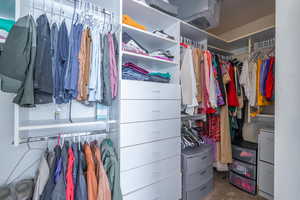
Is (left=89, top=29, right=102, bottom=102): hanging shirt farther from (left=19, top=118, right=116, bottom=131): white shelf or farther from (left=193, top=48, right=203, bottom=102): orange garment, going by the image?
(left=193, top=48, right=203, bottom=102): orange garment

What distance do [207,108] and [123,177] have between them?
1253mm

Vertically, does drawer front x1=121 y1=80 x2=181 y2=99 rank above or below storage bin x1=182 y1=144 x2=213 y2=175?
above

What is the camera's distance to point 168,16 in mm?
1547

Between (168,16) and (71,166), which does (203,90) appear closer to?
(168,16)

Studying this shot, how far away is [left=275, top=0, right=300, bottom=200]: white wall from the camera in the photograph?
727mm

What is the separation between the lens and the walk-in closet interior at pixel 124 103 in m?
0.92

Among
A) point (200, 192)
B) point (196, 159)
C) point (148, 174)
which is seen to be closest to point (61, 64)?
point (148, 174)

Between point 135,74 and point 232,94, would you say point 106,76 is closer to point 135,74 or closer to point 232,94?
point 135,74

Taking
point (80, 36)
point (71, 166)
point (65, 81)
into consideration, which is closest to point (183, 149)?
point (71, 166)

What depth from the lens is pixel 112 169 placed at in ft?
3.53

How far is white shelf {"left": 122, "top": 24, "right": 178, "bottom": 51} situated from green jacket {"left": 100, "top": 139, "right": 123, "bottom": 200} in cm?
109

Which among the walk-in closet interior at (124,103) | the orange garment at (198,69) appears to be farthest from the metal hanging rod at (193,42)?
the orange garment at (198,69)

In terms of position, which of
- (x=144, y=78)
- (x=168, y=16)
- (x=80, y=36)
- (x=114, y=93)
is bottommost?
(x=114, y=93)

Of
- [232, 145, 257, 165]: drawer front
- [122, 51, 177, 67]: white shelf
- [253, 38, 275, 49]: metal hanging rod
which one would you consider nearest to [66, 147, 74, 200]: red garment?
[122, 51, 177, 67]: white shelf
